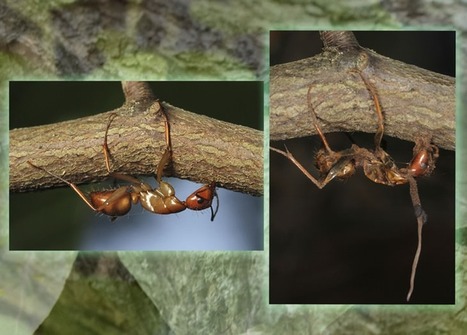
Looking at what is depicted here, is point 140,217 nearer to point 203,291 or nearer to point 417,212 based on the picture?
point 203,291

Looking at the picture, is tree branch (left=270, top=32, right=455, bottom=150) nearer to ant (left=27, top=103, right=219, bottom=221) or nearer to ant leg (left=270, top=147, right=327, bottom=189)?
ant leg (left=270, top=147, right=327, bottom=189)

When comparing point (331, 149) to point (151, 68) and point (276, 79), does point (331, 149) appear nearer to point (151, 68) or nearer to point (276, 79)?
point (276, 79)

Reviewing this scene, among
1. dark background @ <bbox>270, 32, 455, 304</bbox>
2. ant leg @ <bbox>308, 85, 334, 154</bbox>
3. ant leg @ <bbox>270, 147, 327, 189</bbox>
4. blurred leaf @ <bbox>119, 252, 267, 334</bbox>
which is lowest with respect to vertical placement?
blurred leaf @ <bbox>119, 252, 267, 334</bbox>

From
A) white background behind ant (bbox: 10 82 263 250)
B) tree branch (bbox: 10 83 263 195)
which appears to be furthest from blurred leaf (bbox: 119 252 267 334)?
tree branch (bbox: 10 83 263 195)

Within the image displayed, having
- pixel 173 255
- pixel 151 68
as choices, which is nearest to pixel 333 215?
pixel 173 255

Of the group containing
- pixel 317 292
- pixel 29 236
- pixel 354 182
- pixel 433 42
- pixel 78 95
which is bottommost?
pixel 317 292

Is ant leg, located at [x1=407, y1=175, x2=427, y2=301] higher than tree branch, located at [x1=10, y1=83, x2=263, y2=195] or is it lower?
lower

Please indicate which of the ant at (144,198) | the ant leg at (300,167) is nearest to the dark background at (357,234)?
the ant leg at (300,167)

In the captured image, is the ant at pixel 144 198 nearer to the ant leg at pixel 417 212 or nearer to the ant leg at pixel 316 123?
the ant leg at pixel 316 123
